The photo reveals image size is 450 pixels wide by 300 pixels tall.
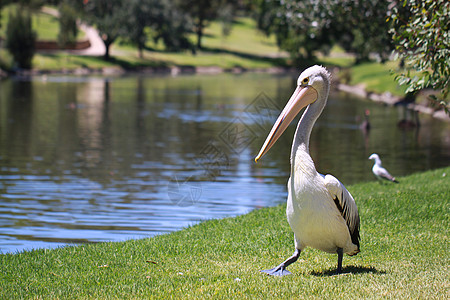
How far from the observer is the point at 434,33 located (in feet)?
36.4

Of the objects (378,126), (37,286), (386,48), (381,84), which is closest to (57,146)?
(386,48)

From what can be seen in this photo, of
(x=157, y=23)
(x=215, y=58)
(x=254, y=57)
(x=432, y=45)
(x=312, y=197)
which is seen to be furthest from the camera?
(x=254, y=57)

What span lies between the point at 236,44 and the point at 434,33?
102 m

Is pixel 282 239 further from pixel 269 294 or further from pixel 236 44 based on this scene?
pixel 236 44

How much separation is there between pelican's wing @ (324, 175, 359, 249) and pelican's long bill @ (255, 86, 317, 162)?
73 cm

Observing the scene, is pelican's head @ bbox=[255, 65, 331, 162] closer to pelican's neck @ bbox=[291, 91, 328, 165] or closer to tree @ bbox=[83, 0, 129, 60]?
pelican's neck @ bbox=[291, 91, 328, 165]

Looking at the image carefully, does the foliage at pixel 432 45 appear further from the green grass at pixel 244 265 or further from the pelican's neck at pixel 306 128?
the pelican's neck at pixel 306 128

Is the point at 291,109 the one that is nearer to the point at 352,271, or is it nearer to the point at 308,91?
the point at 308,91

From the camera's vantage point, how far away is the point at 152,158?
2216cm

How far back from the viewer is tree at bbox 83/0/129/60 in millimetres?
81188

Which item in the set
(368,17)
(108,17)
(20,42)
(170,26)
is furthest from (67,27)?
(368,17)

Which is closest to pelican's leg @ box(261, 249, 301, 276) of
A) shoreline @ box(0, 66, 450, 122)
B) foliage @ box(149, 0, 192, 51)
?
shoreline @ box(0, 66, 450, 122)

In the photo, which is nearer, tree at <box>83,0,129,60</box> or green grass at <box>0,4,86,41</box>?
tree at <box>83,0,129,60</box>

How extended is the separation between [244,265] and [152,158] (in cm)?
1465
